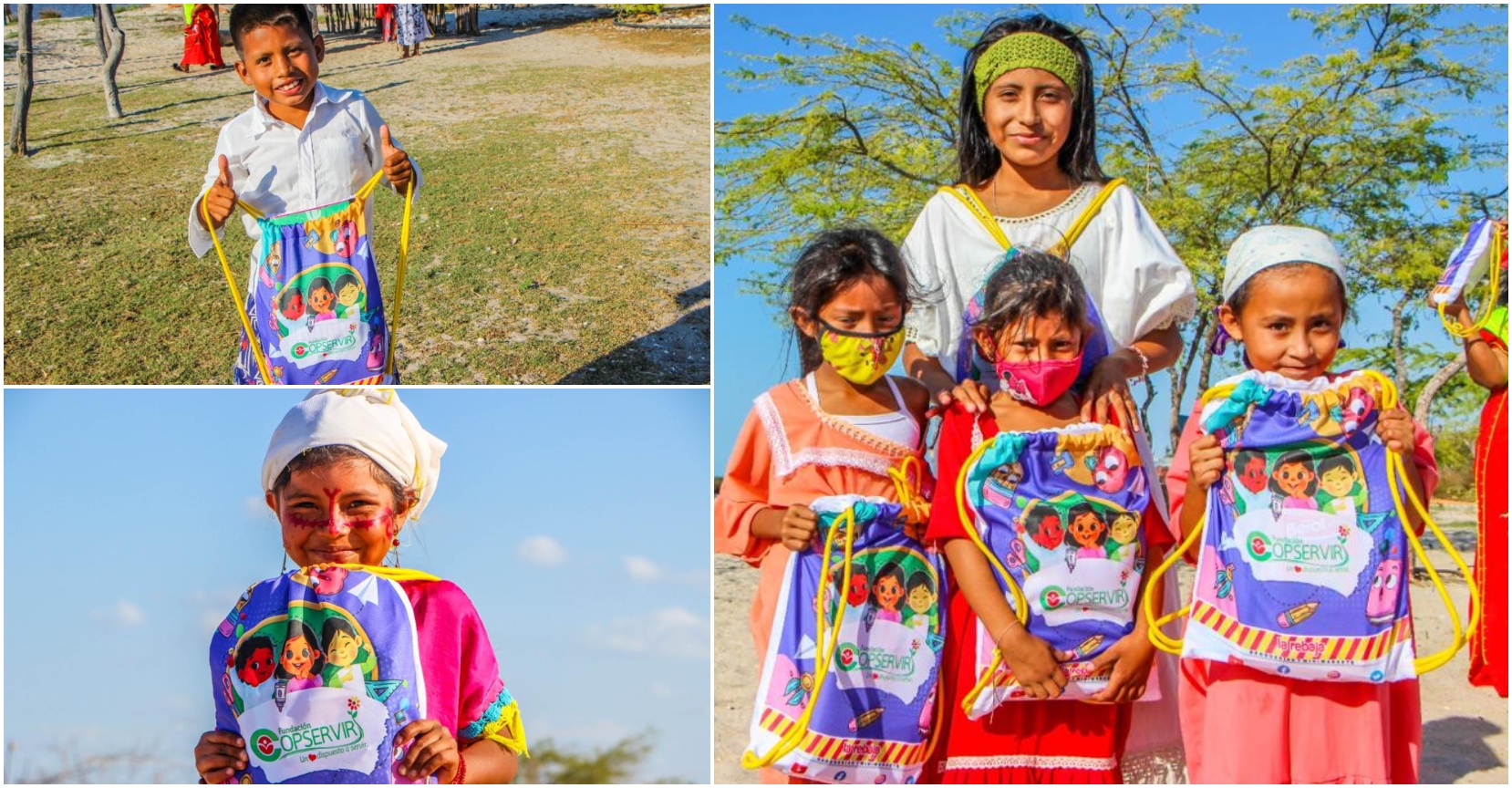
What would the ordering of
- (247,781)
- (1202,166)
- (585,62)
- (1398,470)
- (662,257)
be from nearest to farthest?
(247,781), (1398,470), (662,257), (1202,166), (585,62)

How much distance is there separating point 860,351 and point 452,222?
23.5 ft

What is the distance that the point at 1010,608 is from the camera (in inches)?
128

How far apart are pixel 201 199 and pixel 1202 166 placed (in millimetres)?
8061

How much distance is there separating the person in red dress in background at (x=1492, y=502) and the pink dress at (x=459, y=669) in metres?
3.22

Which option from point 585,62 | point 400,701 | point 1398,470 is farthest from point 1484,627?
point 585,62

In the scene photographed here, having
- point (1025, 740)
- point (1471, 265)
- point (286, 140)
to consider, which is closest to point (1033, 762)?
point (1025, 740)

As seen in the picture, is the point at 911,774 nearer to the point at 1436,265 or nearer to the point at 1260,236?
the point at 1260,236

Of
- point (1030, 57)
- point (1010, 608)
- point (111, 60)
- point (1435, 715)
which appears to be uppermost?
point (111, 60)

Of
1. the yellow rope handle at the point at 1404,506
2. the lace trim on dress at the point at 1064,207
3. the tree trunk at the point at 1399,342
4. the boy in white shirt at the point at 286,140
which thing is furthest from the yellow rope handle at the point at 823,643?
the tree trunk at the point at 1399,342

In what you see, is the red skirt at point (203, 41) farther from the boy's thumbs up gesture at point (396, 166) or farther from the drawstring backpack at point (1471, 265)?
the drawstring backpack at point (1471, 265)

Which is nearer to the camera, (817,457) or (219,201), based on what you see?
(817,457)

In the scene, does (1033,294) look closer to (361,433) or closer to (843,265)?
(843,265)

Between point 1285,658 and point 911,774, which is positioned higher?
point 1285,658

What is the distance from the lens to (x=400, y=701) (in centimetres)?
300
